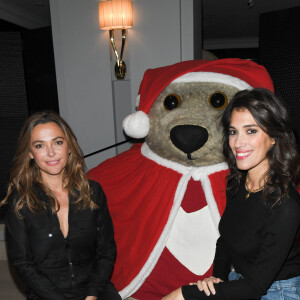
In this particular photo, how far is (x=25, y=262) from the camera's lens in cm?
126

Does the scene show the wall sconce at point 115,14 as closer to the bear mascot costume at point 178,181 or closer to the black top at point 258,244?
the bear mascot costume at point 178,181

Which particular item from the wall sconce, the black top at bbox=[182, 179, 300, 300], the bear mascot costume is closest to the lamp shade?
the wall sconce

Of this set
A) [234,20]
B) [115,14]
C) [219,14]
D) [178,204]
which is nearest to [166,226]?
[178,204]

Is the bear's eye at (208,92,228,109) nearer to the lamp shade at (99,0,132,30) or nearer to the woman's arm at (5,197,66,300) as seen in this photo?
the woman's arm at (5,197,66,300)

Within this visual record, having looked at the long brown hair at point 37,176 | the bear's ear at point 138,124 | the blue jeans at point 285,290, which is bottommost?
the blue jeans at point 285,290

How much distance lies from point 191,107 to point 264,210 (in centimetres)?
64

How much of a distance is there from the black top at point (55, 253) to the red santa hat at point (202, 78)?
452mm

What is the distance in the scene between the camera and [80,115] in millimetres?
3113

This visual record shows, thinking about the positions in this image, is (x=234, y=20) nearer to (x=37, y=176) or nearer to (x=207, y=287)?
(x=37, y=176)

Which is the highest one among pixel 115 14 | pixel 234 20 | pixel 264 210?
pixel 234 20

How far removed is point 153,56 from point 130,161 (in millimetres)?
1418

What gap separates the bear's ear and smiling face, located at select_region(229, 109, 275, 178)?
55cm

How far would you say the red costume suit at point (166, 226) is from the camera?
1541 mm

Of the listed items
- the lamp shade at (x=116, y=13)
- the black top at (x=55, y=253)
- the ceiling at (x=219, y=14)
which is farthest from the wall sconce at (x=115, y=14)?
the black top at (x=55, y=253)
